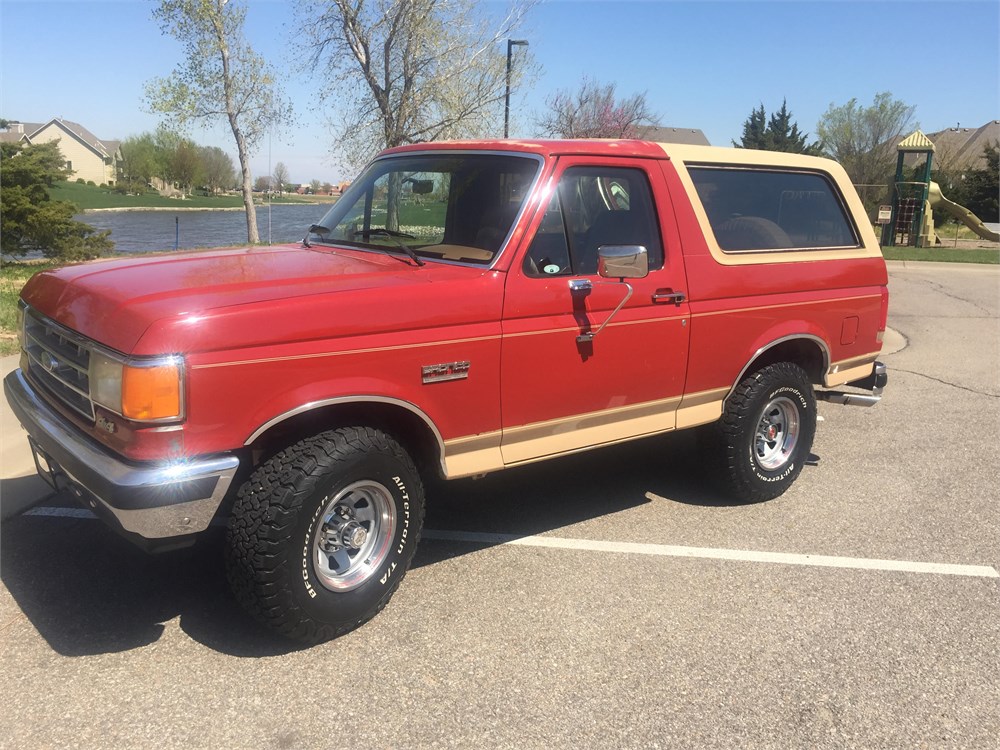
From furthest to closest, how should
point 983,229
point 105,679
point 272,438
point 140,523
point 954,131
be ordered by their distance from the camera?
point 954,131 → point 983,229 → point 272,438 → point 105,679 → point 140,523

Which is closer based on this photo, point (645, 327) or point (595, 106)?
point (645, 327)

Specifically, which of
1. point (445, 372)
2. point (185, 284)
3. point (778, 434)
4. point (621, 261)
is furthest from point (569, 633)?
point (778, 434)

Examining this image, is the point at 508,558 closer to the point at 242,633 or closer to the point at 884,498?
the point at 242,633

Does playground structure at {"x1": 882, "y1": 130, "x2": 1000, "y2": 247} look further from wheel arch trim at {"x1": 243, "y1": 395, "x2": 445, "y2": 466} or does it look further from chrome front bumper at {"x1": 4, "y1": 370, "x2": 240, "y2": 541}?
chrome front bumper at {"x1": 4, "y1": 370, "x2": 240, "y2": 541}

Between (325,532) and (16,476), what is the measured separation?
9.14 ft

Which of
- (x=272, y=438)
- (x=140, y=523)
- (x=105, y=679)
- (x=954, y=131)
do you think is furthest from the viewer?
(x=954, y=131)

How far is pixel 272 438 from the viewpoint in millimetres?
3236

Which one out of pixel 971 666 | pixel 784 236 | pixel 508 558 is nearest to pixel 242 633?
pixel 508 558

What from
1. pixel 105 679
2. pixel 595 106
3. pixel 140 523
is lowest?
pixel 105 679

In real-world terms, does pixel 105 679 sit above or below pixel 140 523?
below

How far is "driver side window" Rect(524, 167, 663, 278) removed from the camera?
3.82 metres

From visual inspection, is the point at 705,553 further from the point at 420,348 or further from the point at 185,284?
the point at 185,284

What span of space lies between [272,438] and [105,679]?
1101 mm

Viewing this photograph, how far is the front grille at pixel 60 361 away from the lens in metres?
3.12
